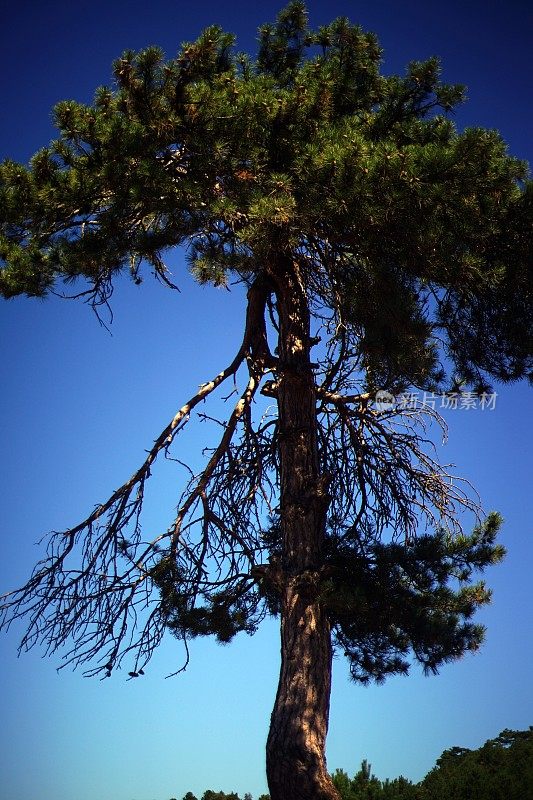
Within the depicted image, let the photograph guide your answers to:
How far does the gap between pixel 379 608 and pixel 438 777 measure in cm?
161

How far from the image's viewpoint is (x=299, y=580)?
7.77 metres

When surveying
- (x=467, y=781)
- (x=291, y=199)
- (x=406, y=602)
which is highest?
(x=291, y=199)

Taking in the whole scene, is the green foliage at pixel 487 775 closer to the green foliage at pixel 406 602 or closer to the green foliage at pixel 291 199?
the green foliage at pixel 406 602

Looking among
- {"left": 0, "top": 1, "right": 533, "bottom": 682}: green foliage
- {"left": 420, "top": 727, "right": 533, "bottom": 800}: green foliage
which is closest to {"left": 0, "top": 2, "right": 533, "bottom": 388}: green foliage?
{"left": 0, "top": 1, "right": 533, "bottom": 682}: green foliage

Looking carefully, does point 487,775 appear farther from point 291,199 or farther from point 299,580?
point 291,199

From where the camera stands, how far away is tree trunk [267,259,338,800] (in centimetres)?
689

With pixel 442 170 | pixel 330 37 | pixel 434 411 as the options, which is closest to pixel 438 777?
pixel 434 411

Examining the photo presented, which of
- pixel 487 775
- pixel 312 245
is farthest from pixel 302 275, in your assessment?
pixel 487 775

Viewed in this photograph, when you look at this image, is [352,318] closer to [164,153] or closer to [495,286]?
[495,286]

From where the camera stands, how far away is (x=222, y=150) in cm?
804

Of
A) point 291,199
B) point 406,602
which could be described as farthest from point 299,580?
point 291,199

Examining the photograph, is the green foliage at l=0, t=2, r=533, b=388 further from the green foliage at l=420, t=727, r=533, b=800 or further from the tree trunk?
the green foliage at l=420, t=727, r=533, b=800

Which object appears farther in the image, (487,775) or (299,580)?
(299,580)

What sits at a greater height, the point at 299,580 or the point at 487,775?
the point at 299,580
